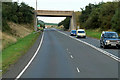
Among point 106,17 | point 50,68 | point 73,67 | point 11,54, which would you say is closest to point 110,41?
point 11,54

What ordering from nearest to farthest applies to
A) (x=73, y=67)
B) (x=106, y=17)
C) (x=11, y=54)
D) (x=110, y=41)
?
(x=73, y=67) < (x=11, y=54) < (x=110, y=41) < (x=106, y=17)

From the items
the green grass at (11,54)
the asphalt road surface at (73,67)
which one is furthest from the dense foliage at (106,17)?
the asphalt road surface at (73,67)

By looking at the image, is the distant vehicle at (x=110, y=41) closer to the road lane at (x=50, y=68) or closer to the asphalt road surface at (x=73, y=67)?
the asphalt road surface at (x=73, y=67)

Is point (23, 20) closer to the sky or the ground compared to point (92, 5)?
closer to the ground

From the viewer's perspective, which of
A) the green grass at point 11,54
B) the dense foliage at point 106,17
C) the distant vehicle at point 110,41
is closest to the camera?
the green grass at point 11,54

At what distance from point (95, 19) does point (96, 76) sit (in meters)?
87.4

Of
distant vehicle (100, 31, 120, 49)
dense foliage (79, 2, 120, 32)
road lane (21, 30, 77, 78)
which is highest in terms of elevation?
dense foliage (79, 2, 120, 32)

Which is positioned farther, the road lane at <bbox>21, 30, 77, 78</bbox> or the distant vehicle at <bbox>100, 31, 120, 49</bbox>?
the distant vehicle at <bbox>100, 31, 120, 49</bbox>

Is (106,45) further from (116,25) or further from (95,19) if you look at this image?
(95,19)

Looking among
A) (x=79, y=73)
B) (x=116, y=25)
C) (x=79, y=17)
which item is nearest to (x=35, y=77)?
(x=79, y=73)

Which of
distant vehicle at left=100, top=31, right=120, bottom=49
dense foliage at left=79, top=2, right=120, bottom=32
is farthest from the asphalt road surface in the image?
dense foliage at left=79, top=2, right=120, bottom=32

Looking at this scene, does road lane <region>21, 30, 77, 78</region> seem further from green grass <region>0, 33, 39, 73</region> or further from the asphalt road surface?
green grass <region>0, 33, 39, 73</region>

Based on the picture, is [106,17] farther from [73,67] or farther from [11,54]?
[73,67]

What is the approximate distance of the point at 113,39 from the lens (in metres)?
31.2
